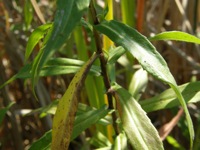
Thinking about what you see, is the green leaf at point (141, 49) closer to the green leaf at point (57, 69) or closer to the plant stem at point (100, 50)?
the plant stem at point (100, 50)

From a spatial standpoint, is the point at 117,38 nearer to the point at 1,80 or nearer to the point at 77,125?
the point at 77,125

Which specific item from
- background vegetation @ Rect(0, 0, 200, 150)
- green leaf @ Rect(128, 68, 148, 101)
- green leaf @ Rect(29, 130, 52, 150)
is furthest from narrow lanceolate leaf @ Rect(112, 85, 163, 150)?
background vegetation @ Rect(0, 0, 200, 150)

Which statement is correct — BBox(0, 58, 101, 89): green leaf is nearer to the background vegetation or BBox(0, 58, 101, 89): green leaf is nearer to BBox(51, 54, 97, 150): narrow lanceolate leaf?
BBox(51, 54, 97, 150): narrow lanceolate leaf

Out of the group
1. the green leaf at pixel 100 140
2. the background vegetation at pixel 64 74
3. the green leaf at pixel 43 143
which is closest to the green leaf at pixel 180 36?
the green leaf at pixel 43 143

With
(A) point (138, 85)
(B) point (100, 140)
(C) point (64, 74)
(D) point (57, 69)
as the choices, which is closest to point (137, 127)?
(D) point (57, 69)

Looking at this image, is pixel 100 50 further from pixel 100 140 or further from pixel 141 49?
pixel 100 140
